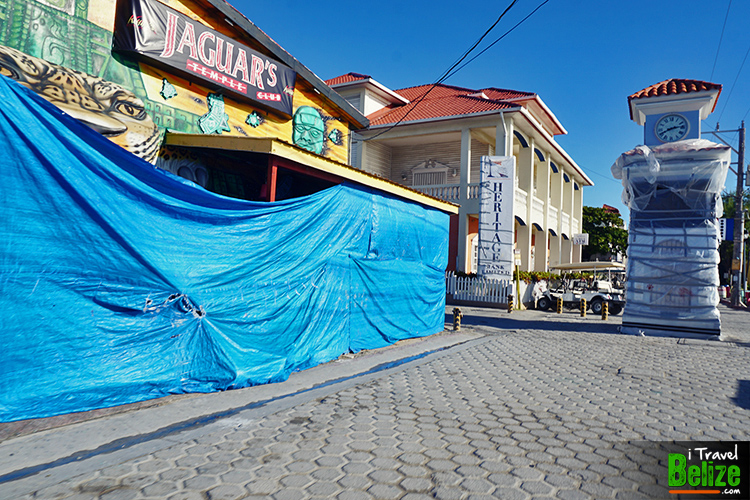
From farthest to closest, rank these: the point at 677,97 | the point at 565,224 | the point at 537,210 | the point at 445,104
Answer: the point at 565,224 < the point at 537,210 < the point at 445,104 < the point at 677,97

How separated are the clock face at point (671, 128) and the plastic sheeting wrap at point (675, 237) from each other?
10.3 feet

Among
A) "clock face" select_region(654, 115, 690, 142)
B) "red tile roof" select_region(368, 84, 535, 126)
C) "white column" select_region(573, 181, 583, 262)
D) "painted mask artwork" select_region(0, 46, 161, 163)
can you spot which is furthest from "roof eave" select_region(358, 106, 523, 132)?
"white column" select_region(573, 181, 583, 262)

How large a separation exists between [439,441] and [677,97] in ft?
55.2

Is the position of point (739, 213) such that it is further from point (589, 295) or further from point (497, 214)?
point (497, 214)

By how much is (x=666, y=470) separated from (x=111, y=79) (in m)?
8.24

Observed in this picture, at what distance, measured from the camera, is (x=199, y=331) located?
19.1 feet

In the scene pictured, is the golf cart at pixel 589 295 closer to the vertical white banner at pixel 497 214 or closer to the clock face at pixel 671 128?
the vertical white banner at pixel 497 214

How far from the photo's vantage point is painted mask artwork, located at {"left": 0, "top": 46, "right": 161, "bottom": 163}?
609cm

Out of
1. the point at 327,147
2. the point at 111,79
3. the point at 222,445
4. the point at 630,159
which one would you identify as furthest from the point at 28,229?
the point at 630,159

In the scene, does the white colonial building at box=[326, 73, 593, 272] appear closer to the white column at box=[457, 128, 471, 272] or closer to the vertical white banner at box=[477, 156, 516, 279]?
the white column at box=[457, 128, 471, 272]

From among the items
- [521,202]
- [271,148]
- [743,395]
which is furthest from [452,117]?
[743,395]

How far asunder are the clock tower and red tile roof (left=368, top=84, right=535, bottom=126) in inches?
227

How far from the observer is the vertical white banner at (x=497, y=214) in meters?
19.9

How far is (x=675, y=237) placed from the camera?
1379cm
